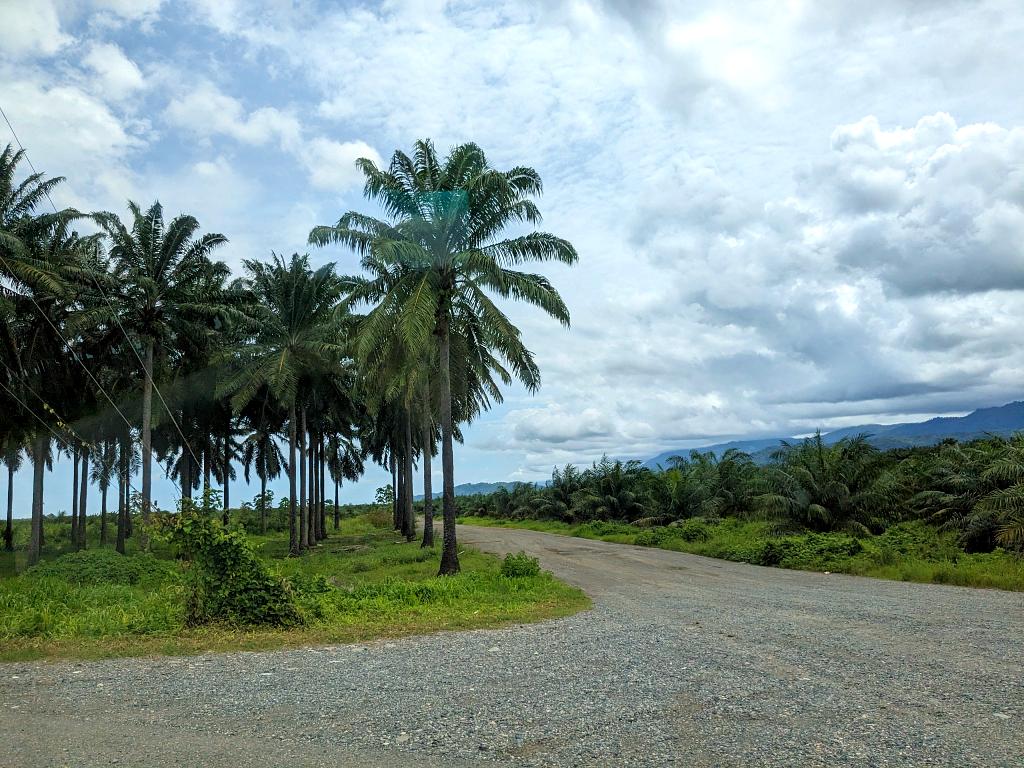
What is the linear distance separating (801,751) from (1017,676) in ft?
11.7

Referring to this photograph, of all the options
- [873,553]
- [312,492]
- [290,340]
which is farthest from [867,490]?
[312,492]

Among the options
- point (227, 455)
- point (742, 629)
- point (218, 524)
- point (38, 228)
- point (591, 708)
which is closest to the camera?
point (591, 708)

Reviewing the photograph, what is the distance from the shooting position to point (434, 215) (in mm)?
17469

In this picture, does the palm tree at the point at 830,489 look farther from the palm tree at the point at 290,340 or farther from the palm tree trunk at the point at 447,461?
the palm tree at the point at 290,340

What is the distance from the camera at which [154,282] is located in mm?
26375

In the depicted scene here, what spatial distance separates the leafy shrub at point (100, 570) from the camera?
18688 mm

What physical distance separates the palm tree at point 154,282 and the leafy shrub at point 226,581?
58.5 feet

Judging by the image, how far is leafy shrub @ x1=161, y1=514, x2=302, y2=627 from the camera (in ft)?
33.1

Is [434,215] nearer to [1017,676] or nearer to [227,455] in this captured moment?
[1017,676]

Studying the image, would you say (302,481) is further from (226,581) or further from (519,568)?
(226,581)

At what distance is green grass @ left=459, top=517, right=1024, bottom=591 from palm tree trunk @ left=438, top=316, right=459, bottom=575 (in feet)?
31.4

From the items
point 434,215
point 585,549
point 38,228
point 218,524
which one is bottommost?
point 585,549

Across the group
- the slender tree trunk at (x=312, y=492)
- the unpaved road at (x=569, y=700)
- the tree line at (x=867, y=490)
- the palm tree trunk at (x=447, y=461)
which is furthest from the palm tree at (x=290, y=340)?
the unpaved road at (x=569, y=700)

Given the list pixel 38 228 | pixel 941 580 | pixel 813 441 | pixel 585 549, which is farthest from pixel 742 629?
pixel 38 228
